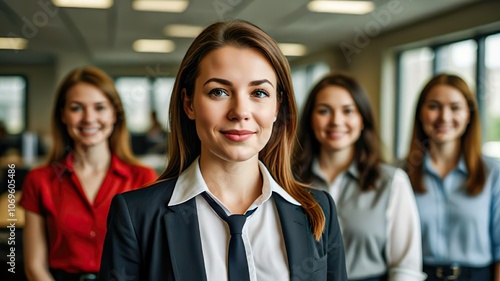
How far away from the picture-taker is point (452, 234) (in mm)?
2158

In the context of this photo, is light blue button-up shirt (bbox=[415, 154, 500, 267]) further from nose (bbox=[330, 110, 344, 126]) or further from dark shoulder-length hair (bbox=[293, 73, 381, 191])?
nose (bbox=[330, 110, 344, 126])

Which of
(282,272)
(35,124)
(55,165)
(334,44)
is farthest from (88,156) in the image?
(35,124)

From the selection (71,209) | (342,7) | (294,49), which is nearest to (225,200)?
(71,209)

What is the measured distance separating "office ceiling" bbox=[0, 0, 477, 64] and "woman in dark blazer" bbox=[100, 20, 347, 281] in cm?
390

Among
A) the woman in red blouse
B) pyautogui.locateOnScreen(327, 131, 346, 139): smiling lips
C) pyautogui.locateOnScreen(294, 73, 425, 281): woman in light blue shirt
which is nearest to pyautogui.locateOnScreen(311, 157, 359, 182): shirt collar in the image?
pyautogui.locateOnScreen(294, 73, 425, 281): woman in light blue shirt

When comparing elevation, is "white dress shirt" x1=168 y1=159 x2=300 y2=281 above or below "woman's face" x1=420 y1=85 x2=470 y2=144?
below

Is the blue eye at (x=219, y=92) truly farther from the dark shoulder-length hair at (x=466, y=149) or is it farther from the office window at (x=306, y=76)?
the office window at (x=306, y=76)

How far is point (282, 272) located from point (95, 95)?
1.16 metres

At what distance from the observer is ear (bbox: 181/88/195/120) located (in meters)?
1.14

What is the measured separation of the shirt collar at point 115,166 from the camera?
1923 mm

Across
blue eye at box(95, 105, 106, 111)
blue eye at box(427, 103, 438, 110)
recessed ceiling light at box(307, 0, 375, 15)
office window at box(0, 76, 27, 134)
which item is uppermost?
recessed ceiling light at box(307, 0, 375, 15)

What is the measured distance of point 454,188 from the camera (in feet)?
7.27

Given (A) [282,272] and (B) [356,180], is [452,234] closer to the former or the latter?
(B) [356,180]

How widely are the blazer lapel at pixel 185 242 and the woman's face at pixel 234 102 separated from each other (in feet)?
0.49
